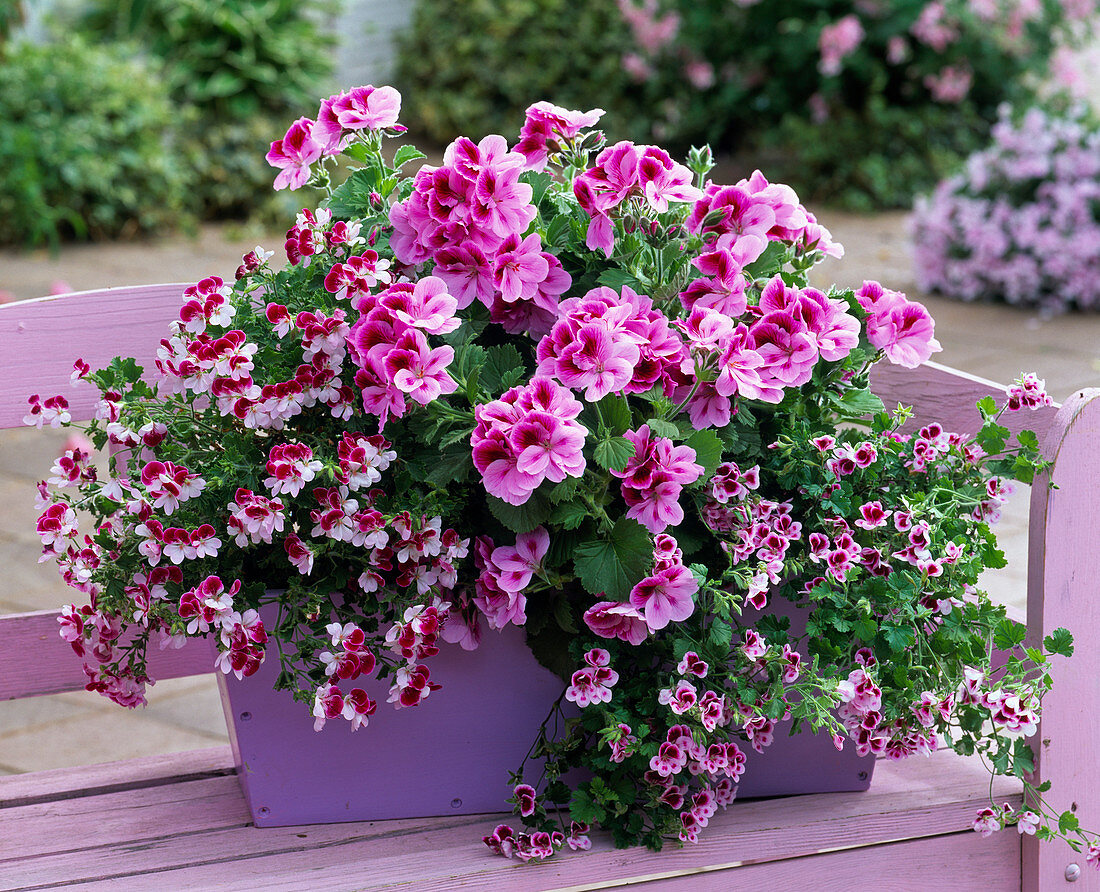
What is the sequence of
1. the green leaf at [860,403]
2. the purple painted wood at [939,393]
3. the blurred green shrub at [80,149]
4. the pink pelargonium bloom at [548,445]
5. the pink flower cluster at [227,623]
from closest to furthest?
the pink pelargonium bloom at [548,445]
the pink flower cluster at [227,623]
the green leaf at [860,403]
the purple painted wood at [939,393]
the blurred green shrub at [80,149]

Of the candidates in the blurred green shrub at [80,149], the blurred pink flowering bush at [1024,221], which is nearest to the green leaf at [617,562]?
the blurred pink flowering bush at [1024,221]

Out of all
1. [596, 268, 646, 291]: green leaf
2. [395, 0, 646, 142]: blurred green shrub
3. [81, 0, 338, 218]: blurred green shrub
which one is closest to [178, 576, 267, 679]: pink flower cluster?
[596, 268, 646, 291]: green leaf

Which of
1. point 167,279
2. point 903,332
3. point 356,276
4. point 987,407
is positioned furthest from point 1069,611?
point 167,279

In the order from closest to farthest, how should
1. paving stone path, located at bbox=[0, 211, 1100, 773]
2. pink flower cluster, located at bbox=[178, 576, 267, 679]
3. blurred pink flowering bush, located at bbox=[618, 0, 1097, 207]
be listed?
1. pink flower cluster, located at bbox=[178, 576, 267, 679]
2. paving stone path, located at bbox=[0, 211, 1100, 773]
3. blurred pink flowering bush, located at bbox=[618, 0, 1097, 207]

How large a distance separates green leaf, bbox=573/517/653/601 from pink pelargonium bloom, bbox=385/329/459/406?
0.65 ft

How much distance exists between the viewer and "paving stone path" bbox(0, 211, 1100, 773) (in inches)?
102

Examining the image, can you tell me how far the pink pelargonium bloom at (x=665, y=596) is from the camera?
44.4 inches

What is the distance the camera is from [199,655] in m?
1.60

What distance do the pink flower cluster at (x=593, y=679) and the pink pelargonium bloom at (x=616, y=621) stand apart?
23 millimetres

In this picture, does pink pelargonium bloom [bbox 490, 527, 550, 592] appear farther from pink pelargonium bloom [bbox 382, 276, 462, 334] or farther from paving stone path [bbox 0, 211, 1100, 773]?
paving stone path [bbox 0, 211, 1100, 773]

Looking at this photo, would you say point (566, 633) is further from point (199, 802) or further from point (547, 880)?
point (199, 802)

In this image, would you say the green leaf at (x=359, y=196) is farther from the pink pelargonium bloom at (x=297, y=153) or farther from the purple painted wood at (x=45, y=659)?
the purple painted wood at (x=45, y=659)

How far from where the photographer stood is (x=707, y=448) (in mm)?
1155

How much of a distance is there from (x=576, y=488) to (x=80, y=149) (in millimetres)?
5837
